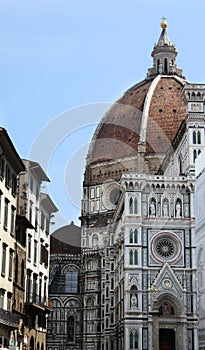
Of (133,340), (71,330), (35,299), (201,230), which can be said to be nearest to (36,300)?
(35,299)

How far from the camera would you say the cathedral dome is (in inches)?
3927

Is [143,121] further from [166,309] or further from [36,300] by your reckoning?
[36,300]

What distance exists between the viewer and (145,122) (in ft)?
335

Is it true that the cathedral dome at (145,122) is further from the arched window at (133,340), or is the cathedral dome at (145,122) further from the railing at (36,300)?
the railing at (36,300)

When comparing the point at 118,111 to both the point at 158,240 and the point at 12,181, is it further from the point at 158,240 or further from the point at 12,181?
the point at 12,181

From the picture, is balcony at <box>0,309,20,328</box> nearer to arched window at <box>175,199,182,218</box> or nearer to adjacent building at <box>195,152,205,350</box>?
adjacent building at <box>195,152,205,350</box>

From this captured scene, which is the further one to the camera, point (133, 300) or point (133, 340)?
point (133, 300)

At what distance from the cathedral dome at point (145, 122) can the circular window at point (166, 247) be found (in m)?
33.8

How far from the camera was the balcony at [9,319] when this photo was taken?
111ft

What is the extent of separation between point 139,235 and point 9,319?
26.9m

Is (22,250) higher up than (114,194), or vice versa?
(114,194)

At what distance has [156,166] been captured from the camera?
96.6m

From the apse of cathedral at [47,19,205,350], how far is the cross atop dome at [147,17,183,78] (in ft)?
0.63

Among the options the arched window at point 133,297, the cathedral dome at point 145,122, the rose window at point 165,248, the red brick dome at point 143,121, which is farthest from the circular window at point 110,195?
the arched window at point 133,297
